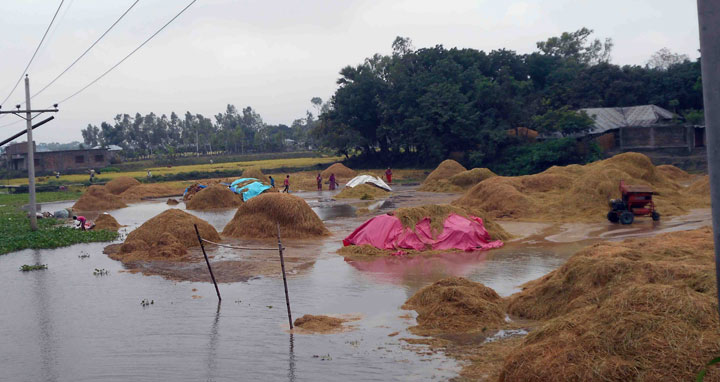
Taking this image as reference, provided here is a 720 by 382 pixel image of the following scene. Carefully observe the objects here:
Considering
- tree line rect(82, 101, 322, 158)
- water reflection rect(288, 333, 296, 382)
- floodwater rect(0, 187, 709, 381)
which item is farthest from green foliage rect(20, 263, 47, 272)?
tree line rect(82, 101, 322, 158)

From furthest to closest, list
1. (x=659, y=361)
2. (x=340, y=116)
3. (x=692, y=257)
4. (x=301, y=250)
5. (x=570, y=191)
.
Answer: (x=340, y=116) < (x=570, y=191) < (x=301, y=250) < (x=692, y=257) < (x=659, y=361)

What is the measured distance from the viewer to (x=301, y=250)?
2197cm

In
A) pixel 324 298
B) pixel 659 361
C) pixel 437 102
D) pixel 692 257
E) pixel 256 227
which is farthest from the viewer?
pixel 437 102

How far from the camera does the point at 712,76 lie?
14.1 feet

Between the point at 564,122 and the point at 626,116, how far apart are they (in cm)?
783

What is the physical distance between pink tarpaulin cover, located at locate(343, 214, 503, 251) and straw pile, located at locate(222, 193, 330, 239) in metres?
3.55

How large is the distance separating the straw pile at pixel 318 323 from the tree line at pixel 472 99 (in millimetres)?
45898

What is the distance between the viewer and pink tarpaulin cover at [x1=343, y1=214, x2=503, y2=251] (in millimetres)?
20688

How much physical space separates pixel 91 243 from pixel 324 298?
1449cm

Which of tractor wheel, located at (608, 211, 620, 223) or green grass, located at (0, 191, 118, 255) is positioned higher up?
green grass, located at (0, 191, 118, 255)

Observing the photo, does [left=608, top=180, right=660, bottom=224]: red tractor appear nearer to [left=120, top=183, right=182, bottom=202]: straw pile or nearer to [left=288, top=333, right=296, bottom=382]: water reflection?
[left=288, top=333, right=296, bottom=382]: water reflection

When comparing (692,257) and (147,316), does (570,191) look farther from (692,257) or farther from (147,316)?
(147,316)

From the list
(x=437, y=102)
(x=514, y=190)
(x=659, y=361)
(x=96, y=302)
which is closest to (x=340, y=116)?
(x=437, y=102)

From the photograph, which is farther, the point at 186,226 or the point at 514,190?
the point at 514,190
